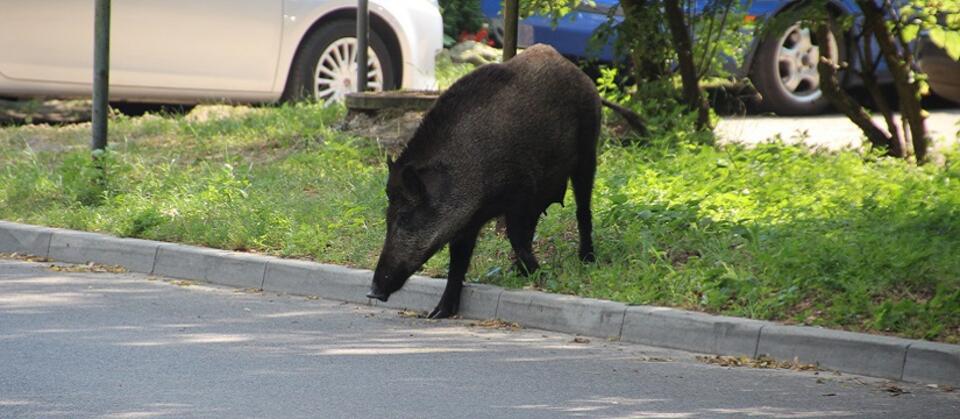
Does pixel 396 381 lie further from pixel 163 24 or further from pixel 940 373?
pixel 163 24

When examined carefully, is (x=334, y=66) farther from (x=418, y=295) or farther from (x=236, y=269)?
(x=418, y=295)

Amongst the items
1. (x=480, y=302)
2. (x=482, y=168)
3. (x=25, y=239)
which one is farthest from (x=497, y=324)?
(x=25, y=239)

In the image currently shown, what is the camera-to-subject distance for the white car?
40.3 ft

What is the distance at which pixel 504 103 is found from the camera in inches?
313

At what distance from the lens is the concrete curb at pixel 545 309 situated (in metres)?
6.47

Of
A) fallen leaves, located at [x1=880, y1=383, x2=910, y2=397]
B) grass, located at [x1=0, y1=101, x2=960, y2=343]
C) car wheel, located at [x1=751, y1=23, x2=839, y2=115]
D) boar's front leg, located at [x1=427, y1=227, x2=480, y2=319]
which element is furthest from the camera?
car wheel, located at [x1=751, y1=23, x2=839, y2=115]

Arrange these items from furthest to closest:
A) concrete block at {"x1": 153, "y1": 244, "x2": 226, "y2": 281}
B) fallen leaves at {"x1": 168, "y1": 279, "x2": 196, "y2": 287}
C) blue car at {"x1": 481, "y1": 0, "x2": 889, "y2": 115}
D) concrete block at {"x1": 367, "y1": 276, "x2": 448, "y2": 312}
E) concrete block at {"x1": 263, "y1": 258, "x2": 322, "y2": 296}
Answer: blue car at {"x1": 481, "y1": 0, "x2": 889, "y2": 115}, concrete block at {"x1": 153, "y1": 244, "x2": 226, "y2": 281}, fallen leaves at {"x1": 168, "y1": 279, "x2": 196, "y2": 287}, concrete block at {"x1": 263, "y1": 258, "x2": 322, "y2": 296}, concrete block at {"x1": 367, "y1": 276, "x2": 448, "y2": 312}

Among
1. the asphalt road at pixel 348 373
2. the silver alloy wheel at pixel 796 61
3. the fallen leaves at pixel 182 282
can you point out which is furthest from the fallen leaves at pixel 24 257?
the silver alloy wheel at pixel 796 61

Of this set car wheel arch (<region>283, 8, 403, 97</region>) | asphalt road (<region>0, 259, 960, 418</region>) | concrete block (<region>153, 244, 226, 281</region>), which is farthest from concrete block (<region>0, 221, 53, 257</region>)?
car wheel arch (<region>283, 8, 403, 97</region>)

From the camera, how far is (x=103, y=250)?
30.5 feet

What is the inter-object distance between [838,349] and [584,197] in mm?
2165

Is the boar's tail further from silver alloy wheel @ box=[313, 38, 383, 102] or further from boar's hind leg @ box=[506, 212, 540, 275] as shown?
silver alloy wheel @ box=[313, 38, 383, 102]

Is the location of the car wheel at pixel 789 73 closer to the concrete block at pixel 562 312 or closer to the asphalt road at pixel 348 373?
the concrete block at pixel 562 312

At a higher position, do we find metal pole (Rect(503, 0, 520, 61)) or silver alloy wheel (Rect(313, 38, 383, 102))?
metal pole (Rect(503, 0, 520, 61))
